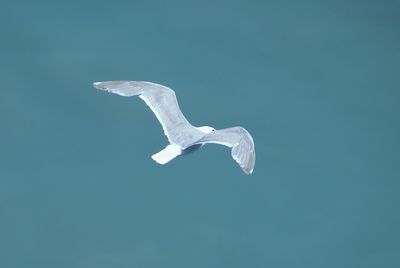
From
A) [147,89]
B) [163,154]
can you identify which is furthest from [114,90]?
[163,154]

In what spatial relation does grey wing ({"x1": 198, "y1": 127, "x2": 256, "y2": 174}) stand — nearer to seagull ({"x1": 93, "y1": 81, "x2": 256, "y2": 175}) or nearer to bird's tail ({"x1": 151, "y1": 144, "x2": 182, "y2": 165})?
seagull ({"x1": 93, "y1": 81, "x2": 256, "y2": 175})

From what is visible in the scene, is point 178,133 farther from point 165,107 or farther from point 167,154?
point 165,107

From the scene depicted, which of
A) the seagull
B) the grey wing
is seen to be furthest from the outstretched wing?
the grey wing

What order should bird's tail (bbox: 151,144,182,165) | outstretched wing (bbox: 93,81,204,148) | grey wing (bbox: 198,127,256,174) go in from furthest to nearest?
outstretched wing (bbox: 93,81,204,148) → bird's tail (bbox: 151,144,182,165) → grey wing (bbox: 198,127,256,174)

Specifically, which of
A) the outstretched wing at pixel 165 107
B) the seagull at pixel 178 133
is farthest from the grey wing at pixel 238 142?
the outstretched wing at pixel 165 107

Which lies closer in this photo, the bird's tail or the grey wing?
the grey wing

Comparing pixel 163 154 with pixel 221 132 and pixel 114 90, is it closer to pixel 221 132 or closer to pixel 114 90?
pixel 221 132

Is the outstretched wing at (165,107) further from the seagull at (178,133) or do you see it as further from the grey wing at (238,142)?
the grey wing at (238,142)
